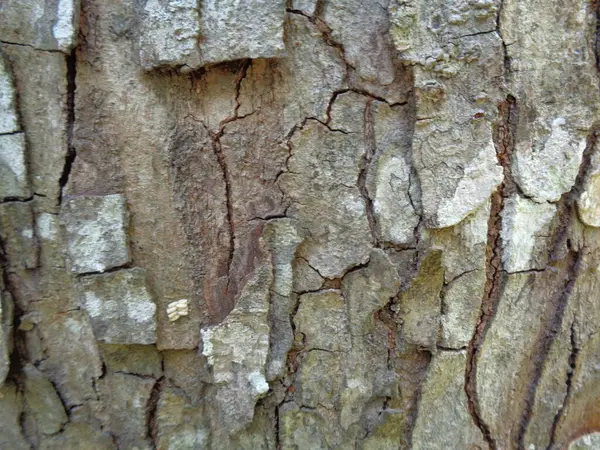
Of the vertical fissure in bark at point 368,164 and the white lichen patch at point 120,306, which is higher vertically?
the vertical fissure in bark at point 368,164

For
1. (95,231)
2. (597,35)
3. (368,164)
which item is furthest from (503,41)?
(95,231)

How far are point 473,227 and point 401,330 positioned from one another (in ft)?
0.82

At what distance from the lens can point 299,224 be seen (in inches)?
34.3

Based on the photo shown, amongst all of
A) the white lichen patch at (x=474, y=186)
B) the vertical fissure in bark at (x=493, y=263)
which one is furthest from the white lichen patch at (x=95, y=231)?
the vertical fissure in bark at (x=493, y=263)

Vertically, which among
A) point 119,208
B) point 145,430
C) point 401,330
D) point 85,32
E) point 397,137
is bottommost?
point 145,430

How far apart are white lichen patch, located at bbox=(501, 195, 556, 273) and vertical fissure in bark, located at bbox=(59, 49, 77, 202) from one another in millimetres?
844

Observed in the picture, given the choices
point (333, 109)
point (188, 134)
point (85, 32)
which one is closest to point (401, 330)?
point (333, 109)

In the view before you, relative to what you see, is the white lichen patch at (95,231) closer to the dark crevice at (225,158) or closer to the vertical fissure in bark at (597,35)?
the dark crevice at (225,158)

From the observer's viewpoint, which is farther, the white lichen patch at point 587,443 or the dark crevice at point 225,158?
the white lichen patch at point 587,443

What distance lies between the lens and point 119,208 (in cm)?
84

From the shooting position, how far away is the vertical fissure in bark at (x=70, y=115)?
825mm

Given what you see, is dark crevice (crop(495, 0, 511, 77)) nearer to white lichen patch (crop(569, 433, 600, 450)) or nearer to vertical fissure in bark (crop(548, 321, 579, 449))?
vertical fissure in bark (crop(548, 321, 579, 449))

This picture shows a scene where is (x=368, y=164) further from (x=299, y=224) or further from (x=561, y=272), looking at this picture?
(x=561, y=272)

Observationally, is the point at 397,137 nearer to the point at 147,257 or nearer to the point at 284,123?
the point at 284,123
